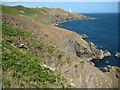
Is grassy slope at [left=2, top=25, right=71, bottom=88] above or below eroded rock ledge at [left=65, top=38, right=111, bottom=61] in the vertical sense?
above

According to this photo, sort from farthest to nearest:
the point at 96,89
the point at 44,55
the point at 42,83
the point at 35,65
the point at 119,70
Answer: the point at 119,70 → the point at 44,55 → the point at 96,89 → the point at 35,65 → the point at 42,83

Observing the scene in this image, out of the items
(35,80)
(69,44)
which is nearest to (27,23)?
(69,44)

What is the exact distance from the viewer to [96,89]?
32562mm

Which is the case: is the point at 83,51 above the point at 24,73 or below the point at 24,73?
below

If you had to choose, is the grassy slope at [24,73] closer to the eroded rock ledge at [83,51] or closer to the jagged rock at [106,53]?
the eroded rock ledge at [83,51]

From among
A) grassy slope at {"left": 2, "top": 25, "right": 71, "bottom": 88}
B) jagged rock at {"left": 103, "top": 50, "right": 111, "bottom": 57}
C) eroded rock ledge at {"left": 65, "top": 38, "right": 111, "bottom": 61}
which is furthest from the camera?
jagged rock at {"left": 103, "top": 50, "right": 111, "bottom": 57}

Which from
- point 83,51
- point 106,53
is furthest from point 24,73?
point 106,53

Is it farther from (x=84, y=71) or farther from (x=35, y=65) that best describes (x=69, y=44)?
(x=35, y=65)

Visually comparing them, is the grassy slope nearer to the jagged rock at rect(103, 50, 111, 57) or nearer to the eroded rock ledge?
the eroded rock ledge

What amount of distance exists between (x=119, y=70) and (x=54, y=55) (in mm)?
16630

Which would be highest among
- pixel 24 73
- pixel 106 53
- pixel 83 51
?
pixel 24 73

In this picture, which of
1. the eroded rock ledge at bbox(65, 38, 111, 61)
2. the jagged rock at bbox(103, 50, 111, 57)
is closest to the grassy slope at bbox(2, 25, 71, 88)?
the eroded rock ledge at bbox(65, 38, 111, 61)

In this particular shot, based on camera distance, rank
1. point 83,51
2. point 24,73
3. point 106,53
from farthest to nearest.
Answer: point 106,53 → point 83,51 → point 24,73

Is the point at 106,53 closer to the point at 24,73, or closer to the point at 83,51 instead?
the point at 83,51
